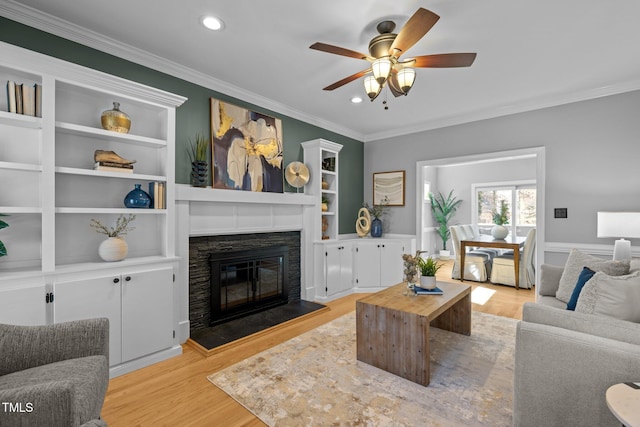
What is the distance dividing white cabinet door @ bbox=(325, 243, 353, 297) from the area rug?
1.38m

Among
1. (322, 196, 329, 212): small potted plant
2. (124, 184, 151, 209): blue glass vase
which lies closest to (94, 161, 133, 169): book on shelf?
(124, 184, 151, 209): blue glass vase

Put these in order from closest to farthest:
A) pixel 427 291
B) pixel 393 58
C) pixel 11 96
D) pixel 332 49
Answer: pixel 11 96 < pixel 332 49 < pixel 393 58 < pixel 427 291

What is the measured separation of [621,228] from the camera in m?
2.93

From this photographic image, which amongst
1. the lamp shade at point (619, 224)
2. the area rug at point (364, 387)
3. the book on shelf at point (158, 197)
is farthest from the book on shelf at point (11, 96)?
the lamp shade at point (619, 224)

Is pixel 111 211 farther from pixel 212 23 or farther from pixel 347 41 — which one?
pixel 347 41

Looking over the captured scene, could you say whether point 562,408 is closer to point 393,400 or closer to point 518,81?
point 393,400

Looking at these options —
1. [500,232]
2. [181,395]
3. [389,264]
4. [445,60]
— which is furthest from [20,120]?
[500,232]

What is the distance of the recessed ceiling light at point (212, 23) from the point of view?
2197 mm

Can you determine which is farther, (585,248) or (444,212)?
(444,212)

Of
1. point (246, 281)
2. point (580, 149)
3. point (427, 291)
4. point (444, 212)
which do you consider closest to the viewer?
point (427, 291)

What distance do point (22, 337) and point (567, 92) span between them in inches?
210

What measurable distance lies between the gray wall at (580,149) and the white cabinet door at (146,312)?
430cm

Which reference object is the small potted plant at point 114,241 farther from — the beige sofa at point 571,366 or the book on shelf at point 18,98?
A: the beige sofa at point 571,366

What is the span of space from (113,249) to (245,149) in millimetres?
1736
